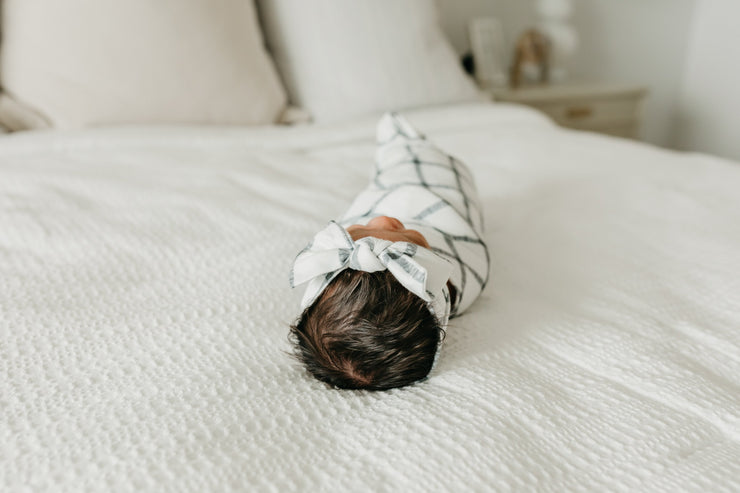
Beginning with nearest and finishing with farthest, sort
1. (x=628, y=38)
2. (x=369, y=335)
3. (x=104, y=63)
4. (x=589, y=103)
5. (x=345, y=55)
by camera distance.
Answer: (x=369, y=335) → (x=104, y=63) → (x=345, y=55) → (x=589, y=103) → (x=628, y=38)

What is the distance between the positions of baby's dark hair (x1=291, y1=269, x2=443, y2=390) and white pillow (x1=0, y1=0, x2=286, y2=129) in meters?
1.02

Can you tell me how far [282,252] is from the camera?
2.70ft

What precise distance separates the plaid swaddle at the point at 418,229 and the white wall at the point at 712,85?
242cm

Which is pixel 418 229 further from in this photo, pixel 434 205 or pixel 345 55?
pixel 345 55

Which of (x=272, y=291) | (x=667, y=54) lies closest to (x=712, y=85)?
(x=667, y=54)

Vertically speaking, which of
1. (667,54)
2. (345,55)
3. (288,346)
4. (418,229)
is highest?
(667,54)

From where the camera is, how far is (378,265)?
0.58m

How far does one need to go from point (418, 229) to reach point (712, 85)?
2786 millimetres

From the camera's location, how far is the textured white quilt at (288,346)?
0.47 metres

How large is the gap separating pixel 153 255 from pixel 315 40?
104cm

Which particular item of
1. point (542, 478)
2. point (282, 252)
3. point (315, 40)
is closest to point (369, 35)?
point (315, 40)

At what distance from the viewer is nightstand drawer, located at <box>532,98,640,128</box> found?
224 centimetres

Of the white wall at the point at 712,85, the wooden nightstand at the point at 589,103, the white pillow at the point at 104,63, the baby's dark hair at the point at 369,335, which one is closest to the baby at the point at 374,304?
the baby's dark hair at the point at 369,335

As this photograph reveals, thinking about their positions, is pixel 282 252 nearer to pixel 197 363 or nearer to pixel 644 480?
pixel 197 363
